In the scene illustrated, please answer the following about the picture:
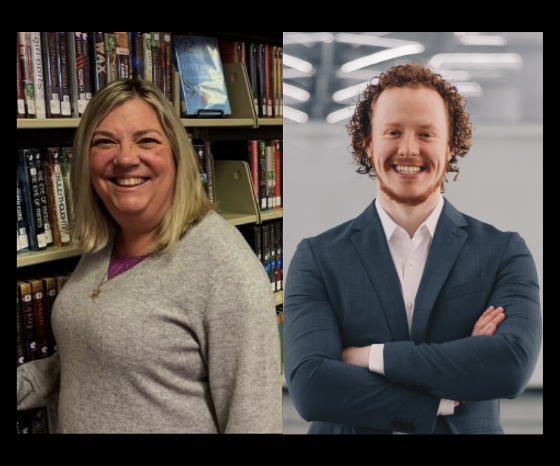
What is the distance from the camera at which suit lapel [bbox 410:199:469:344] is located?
1.67 meters

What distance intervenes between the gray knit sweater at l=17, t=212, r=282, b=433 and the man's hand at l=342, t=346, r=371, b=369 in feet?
1.38

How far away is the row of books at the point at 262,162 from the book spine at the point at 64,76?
0.79 m

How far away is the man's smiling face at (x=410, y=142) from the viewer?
1.67m

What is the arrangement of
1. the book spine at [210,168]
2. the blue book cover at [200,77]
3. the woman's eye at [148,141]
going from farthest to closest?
1. the book spine at [210,168]
2. the blue book cover at [200,77]
3. the woman's eye at [148,141]

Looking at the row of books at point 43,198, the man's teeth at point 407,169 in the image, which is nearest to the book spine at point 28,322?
the row of books at point 43,198

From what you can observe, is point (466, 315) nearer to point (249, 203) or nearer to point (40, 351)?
point (249, 203)

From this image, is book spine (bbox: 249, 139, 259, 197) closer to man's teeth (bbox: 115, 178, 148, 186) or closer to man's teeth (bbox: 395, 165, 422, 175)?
man's teeth (bbox: 395, 165, 422, 175)

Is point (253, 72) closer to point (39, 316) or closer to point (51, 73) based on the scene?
point (51, 73)

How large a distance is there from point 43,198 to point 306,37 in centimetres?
92

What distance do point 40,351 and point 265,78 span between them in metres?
1.32

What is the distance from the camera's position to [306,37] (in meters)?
1.71

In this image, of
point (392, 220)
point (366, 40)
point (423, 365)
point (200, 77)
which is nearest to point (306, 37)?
point (366, 40)

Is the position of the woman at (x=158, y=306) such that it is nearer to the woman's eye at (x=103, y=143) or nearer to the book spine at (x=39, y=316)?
the woman's eye at (x=103, y=143)

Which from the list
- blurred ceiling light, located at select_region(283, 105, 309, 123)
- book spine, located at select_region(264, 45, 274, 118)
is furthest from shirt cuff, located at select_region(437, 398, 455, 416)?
book spine, located at select_region(264, 45, 274, 118)
